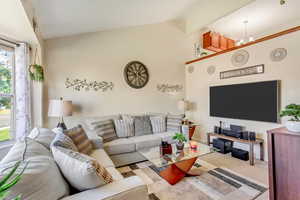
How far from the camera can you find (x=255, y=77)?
9.87 ft

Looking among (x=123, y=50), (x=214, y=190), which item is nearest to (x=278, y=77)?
(x=214, y=190)

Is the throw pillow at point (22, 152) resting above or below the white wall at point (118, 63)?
below

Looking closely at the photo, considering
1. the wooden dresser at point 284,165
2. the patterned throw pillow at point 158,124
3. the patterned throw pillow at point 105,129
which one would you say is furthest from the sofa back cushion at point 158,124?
the wooden dresser at point 284,165

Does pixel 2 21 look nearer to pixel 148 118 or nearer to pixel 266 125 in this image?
pixel 148 118

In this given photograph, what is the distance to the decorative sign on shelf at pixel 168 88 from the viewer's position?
13.9 ft

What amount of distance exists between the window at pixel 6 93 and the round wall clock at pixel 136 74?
2115 millimetres

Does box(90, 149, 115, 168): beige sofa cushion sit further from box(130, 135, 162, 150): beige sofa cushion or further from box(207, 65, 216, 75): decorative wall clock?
box(207, 65, 216, 75): decorative wall clock

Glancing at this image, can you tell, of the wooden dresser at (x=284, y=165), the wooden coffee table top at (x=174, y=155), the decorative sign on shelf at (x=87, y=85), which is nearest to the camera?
the wooden dresser at (x=284, y=165)

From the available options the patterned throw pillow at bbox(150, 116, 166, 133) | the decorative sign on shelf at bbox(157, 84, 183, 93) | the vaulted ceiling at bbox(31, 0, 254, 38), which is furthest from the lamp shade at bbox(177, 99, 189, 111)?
the vaulted ceiling at bbox(31, 0, 254, 38)

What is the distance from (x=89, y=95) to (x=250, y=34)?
16.5ft

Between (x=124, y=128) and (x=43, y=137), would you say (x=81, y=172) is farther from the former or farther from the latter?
(x=124, y=128)

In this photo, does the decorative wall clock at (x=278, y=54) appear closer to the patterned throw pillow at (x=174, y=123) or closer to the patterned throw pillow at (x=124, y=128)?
the patterned throw pillow at (x=174, y=123)

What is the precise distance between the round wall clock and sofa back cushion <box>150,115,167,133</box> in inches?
37.1

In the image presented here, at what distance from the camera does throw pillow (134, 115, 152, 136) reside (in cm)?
331
